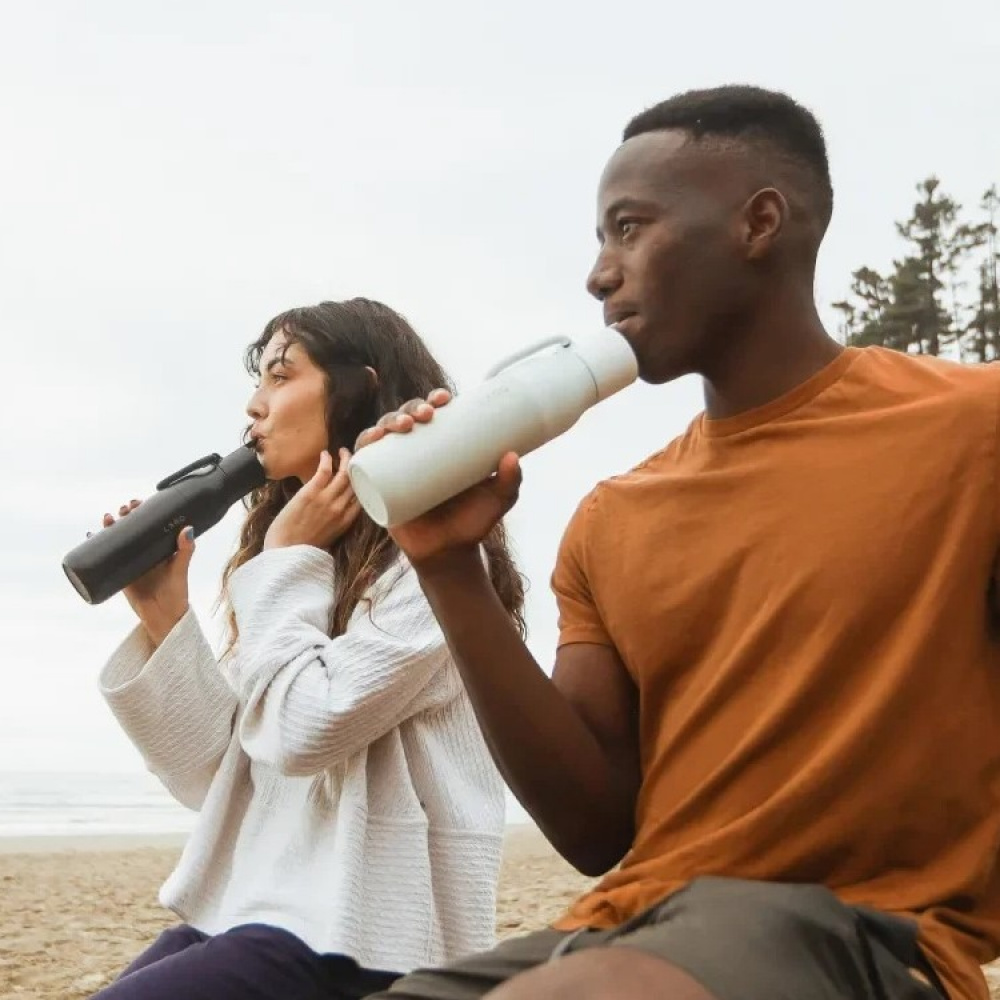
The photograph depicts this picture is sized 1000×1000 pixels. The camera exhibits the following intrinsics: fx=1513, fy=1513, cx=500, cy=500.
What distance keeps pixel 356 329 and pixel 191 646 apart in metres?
0.79

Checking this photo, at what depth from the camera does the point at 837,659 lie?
1.87m

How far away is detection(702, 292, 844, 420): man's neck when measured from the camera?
211 centimetres

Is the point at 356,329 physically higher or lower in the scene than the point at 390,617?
higher

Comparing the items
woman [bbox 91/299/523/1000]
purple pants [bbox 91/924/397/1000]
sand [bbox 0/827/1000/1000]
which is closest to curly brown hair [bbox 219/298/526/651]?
woman [bbox 91/299/523/1000]

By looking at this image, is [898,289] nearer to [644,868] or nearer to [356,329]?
[356,329]

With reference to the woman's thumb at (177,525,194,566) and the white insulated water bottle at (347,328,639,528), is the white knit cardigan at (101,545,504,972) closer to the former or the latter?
the woman's thumb at (177,525,194,566)

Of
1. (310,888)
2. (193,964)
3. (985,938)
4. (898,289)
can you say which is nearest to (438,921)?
(310,888)

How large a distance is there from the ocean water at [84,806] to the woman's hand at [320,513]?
13.5m

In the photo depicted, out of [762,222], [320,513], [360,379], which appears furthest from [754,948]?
[360,379]

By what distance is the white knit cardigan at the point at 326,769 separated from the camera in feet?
8.85

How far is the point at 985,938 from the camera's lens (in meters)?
1.76

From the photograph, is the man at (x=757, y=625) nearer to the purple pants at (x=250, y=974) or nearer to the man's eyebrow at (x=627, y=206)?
the man's eyebrow at (x=627, y=206)

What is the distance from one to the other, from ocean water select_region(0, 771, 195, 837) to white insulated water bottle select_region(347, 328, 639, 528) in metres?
14.8

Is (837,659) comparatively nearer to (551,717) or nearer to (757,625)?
(757,625)
